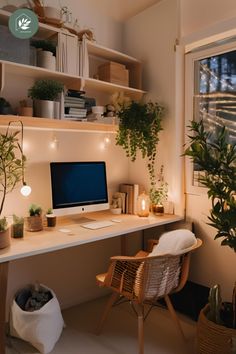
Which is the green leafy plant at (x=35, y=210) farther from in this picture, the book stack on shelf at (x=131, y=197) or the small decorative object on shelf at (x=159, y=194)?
the small decorative object on shelf at (x=159, y=194)

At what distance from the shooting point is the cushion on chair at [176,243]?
1.88m

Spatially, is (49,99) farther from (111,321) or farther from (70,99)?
(111,321)

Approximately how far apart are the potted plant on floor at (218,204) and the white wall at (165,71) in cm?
77

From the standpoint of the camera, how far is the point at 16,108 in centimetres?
213

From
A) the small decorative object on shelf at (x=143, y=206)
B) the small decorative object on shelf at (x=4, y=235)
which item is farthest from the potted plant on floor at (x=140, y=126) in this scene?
the small decorative object on shelf at (x=4, y=235)

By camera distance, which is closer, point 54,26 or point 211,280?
point 54,26

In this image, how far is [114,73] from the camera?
→ 2604 millimetres

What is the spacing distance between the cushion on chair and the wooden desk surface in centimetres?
31

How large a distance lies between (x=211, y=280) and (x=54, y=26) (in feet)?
7.71

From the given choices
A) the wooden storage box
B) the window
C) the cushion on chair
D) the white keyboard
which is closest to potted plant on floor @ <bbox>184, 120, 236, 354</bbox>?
the cushion on chair

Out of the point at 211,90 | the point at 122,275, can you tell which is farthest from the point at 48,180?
the point at 211,90

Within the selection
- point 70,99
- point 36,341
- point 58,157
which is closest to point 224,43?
point 70,99

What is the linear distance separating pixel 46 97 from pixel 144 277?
4.59 feet

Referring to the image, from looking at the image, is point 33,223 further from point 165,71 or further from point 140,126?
point 165,71
